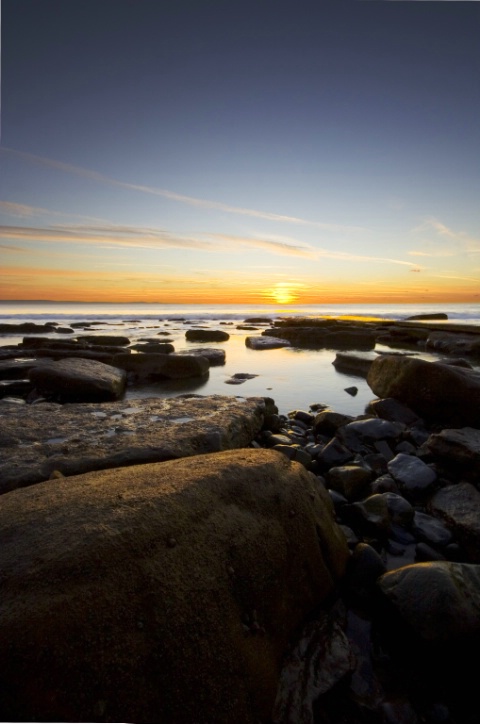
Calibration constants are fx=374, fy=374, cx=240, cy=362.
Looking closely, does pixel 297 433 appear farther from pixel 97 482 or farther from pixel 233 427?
pixel 97 482

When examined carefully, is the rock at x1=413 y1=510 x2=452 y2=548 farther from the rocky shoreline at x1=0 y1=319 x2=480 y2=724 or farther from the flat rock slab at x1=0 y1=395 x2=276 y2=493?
the flat rock slab at x1=0 y1=395 x2=276 y2=493

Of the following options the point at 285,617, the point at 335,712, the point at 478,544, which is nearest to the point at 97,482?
the point at 285,617

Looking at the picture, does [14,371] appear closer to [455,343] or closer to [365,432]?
[365,432]

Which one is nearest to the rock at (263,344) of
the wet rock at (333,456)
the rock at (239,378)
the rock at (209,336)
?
the rock at (209,336)

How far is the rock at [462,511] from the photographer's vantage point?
7.84 feet

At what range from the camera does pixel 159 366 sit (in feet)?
26.1

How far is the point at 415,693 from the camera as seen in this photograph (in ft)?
5.03

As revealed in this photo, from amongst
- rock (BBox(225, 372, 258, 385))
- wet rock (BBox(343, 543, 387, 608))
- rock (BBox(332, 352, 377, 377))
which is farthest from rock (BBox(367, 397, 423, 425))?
rock (BBox(332, 352, 377, 377))

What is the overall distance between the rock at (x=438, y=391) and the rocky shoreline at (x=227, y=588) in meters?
1.91

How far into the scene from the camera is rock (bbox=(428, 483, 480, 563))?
239cm

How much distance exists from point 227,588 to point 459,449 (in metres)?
2.71

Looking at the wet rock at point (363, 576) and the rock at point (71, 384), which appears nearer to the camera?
the wet rock at point (363, 576)

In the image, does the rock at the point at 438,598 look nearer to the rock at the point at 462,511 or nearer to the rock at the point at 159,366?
the rock at the point at 462,511

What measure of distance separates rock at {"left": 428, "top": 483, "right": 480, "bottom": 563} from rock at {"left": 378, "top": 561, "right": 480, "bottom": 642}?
24.6 inches
